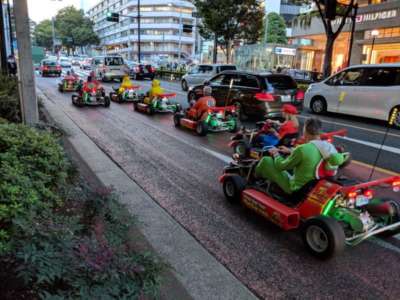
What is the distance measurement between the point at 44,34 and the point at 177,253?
12805cm

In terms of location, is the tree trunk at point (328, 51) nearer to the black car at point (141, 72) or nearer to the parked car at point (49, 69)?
the black car at point (141, 72)

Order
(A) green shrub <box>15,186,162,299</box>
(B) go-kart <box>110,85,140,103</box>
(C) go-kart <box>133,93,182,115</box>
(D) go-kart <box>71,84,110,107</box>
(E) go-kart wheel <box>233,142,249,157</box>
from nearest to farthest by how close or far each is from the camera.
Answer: (A) green shrub <box>15,186,162,299</box>
(E) go-kart wheel <box>233,142,249,157</box>
(C) go-kart <box>133,93,182,115</box>
(D) go-kart <box>71,84,110,107</box>
(B) go-kart <box>110,85,140,103</box>

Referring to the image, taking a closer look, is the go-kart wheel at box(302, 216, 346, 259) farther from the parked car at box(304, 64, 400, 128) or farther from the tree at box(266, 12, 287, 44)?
the tree at box(266, 12, 287, 44)

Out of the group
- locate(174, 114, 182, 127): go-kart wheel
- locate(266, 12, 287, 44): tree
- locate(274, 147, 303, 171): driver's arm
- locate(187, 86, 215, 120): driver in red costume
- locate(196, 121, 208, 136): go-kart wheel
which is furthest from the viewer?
locate(266, 12, 287, 44): tree

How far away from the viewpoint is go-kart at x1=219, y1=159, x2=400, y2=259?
372 cm

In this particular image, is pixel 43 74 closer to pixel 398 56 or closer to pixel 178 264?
pixel 398 56

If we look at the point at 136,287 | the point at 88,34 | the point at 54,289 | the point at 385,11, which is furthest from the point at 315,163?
the point at 88,34

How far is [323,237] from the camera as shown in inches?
150

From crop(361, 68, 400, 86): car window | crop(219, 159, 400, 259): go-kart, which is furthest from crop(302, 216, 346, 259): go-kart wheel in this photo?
crop(361, 68, 400, 86): car window

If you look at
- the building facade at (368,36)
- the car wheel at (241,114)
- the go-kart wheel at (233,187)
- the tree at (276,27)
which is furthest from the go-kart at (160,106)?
the tree at (276,27)

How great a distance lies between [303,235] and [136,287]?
231 cm

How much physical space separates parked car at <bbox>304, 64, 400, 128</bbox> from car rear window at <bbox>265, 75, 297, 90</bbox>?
6.73 feet

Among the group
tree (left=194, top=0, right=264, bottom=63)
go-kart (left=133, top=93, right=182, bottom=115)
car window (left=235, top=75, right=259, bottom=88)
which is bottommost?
go-kart (left=133, top=93, right=182, bottom=115)

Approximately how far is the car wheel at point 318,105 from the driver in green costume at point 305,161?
10642 millimetres
